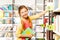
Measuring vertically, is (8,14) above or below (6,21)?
above

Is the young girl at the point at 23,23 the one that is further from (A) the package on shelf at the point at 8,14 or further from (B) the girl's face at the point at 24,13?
(A) the package on shelf at the point at 8,14

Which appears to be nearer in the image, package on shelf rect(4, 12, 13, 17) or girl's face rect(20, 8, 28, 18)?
girl's face rect(20, 8, 28, 18)

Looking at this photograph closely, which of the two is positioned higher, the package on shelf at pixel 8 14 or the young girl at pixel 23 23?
Answer: the package on shelf at pixel 8 14

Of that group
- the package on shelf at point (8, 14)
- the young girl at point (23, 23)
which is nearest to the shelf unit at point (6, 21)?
the package on shelf at point (8, 14)

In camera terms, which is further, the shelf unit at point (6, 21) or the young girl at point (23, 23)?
the shelf unit at point (6, 21)

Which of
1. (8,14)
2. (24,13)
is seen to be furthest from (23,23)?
(8,14)

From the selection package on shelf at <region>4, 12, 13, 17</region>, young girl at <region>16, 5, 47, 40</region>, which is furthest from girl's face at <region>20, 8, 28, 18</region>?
package on shelf at <region>4, 12, 13, 17</region>

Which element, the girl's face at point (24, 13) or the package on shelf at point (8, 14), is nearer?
the girl's face at point (24, 13)

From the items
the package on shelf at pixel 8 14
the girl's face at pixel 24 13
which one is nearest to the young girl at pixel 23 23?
the girl's face at pixel 24 13

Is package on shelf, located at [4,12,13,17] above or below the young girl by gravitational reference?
above

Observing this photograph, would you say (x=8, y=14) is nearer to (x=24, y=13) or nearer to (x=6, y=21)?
(x=6, y=21)

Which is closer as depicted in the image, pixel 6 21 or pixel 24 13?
pixel 24 13

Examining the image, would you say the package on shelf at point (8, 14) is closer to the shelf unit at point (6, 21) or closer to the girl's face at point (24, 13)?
the shelf unit at point (6, 21)

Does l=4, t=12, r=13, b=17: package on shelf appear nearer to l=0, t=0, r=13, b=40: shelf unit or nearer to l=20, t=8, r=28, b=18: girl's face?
l=0, t=0, r=13, b=40: shelf unit
